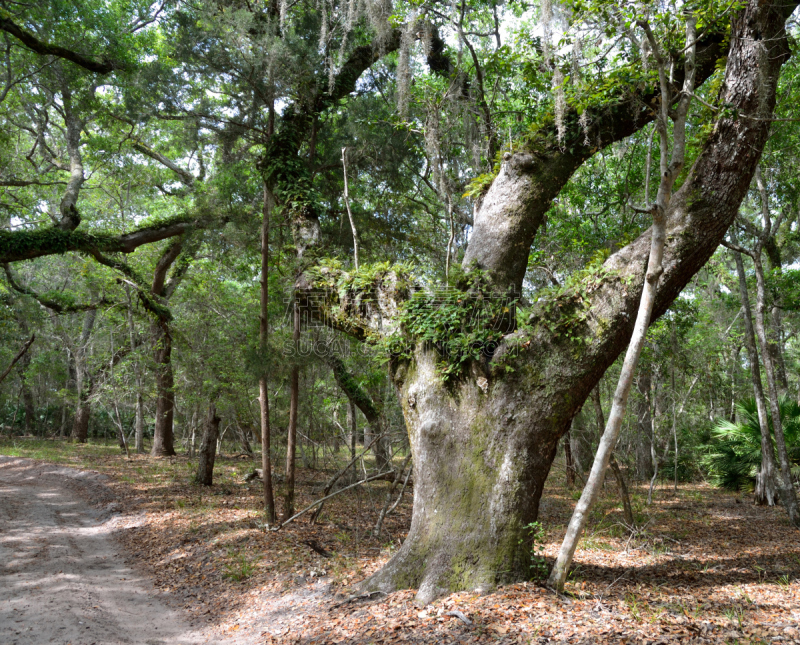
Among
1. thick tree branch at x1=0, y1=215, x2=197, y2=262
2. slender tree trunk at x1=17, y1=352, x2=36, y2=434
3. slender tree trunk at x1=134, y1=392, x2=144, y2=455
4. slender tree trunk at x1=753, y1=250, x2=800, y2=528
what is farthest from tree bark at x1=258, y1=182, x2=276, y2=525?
slender tree trunk at x1=17, y1=352, x2=36, y2=434

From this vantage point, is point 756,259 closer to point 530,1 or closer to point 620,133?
point 620,133

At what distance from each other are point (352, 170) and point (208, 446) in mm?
6383

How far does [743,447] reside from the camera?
35.4 ft

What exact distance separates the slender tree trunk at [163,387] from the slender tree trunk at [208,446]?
1892 mm

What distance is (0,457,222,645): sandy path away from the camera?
4492 mm

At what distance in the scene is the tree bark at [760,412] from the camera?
803cm

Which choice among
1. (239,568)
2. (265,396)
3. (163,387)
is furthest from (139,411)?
(239,568)

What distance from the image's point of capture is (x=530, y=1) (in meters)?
10.5

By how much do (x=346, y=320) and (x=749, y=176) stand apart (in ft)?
12.7

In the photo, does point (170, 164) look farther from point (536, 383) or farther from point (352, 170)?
point (536, 383)

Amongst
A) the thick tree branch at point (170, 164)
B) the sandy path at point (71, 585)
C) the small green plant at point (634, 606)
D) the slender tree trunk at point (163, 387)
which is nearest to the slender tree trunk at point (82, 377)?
the slender tree trunk at point (163, 387)

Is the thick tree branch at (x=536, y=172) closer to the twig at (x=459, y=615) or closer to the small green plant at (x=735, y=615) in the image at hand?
the twig at (x=459, y=615)

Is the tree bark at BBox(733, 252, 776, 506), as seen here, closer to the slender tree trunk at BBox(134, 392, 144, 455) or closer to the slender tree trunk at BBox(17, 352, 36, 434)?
the slender tree trunk at BBox(134, 392, 144, 455)

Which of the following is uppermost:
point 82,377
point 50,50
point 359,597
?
point 50,50
